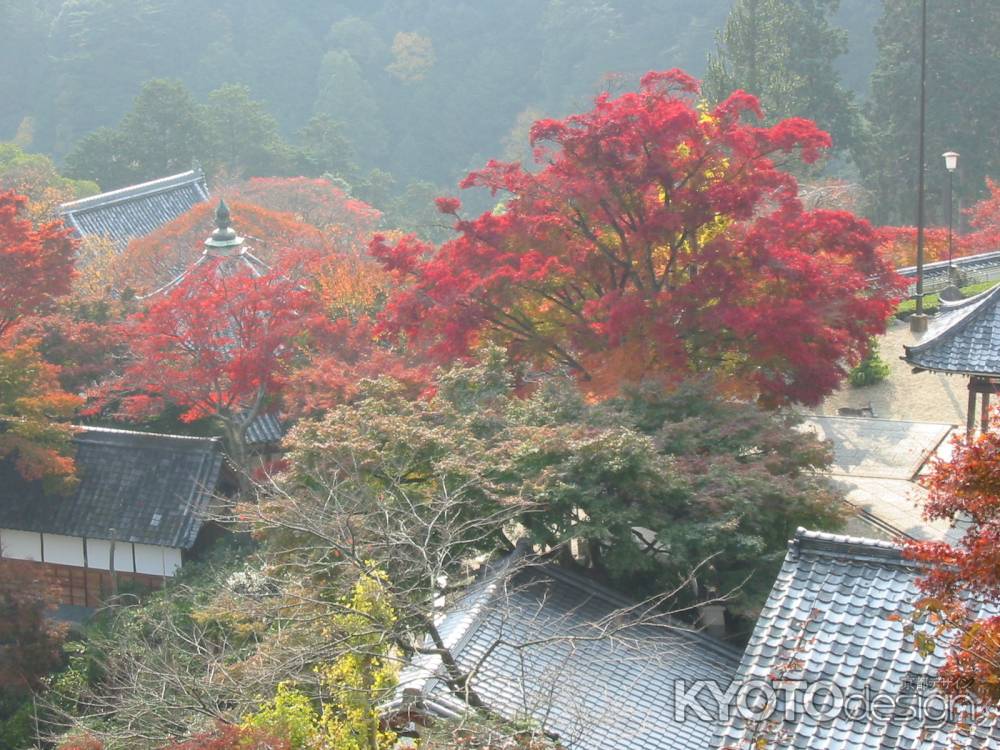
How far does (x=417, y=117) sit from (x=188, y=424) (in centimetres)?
4171

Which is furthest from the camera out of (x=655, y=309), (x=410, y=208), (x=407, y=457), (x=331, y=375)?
(x=410, y=208)

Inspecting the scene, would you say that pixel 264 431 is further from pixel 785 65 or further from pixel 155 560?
pixel 785 65

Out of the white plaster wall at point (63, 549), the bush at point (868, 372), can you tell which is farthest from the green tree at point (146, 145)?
the bush at point (868, 372)

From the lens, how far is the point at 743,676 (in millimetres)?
7668

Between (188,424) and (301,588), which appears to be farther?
(188,424)

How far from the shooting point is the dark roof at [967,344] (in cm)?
1391

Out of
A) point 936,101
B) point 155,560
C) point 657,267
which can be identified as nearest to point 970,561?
point 657,267

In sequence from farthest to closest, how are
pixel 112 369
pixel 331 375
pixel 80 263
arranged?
1. pixel 80 263
2. pixel 112 369
3. pixel 331 375

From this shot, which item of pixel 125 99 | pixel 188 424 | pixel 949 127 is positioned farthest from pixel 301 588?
pixel 125 99

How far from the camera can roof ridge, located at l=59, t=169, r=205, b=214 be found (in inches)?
1273

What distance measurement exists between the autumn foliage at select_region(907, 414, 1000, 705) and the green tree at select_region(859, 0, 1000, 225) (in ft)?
99.5

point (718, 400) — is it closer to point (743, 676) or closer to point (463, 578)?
point (463, 578)

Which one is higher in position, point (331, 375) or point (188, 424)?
point (331, 375)

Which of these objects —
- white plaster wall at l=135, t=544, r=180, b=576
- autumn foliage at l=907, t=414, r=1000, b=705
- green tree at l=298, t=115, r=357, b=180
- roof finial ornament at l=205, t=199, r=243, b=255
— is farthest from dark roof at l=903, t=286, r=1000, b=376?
green tree at l=298, t=115, r=357, b=180
